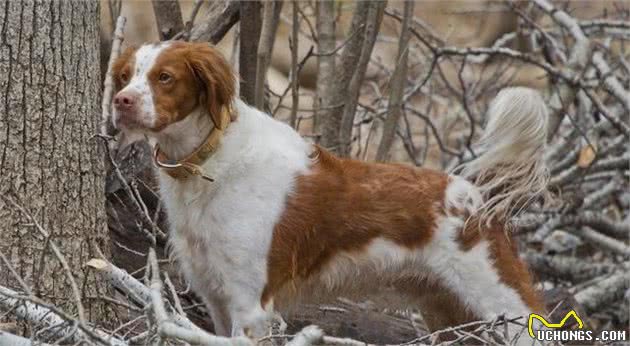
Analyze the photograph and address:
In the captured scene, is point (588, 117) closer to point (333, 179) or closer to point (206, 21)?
point (206, 21)

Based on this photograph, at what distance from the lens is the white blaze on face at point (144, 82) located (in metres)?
4.20

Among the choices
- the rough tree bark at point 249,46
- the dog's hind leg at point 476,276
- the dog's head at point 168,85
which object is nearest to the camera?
the dog's head at point 168,85

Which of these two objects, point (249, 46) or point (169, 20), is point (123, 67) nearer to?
point (249, 46)

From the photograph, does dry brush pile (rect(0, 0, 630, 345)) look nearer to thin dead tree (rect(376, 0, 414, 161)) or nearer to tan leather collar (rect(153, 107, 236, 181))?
thin dead tree (rect(376, 0, 414, 161))

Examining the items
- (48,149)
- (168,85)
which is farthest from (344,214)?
(48,149)

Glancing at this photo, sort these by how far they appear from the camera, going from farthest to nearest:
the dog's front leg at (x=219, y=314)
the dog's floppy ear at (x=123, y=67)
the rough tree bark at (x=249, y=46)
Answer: the rough tree bark at (x=249, y=46) → the dog's front leg at (x=219, y=314) → the dog's floppy ear at (x=123, y=67)

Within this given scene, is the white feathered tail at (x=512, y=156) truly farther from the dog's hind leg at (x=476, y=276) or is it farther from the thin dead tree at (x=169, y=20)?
the thin dead tree at (x=169, y=20)

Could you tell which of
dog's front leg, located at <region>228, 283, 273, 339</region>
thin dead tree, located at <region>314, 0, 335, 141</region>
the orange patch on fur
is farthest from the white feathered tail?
thin dead tree, located at <region>314, 0, 335, 141</region>

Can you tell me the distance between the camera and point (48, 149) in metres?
4.28

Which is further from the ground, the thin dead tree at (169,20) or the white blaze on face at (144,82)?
the white blaze on face at (144,82)

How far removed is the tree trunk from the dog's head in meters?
0.21

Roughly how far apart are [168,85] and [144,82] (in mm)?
94

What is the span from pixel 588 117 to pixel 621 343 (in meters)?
2.74

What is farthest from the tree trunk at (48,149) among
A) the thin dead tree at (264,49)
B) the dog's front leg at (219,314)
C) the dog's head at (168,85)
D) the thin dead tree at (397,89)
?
the thin dead tree at (397,89)
